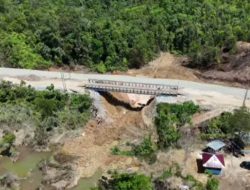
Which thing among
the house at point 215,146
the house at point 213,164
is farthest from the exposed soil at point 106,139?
the house at point 215,146

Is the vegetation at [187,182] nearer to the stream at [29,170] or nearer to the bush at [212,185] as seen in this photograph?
the bush at [212,185]

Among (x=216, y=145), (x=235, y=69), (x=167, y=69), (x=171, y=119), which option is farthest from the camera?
(x=167, y=69)

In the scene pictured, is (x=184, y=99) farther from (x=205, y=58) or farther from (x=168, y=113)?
(x=205, y=58)

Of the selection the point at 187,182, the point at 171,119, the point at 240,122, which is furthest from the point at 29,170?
the point at 240,122

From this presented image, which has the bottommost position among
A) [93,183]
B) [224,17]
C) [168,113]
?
[93,183]

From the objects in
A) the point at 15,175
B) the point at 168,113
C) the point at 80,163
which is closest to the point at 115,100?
the point at 168,113

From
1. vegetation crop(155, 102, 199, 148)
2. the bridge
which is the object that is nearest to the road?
the bridge

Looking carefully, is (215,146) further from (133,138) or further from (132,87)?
(132,87)

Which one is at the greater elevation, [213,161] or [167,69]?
[167,69]
